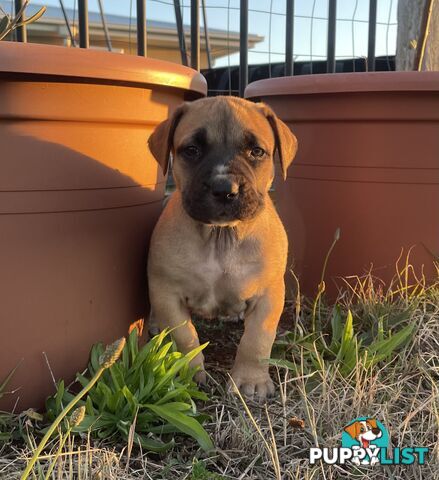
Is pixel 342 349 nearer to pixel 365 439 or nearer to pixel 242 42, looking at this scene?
pixel 365 439

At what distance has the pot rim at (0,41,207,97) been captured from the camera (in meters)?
2.19

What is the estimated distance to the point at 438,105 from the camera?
10.9ft

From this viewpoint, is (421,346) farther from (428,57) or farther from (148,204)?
(428,57)

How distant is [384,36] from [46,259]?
6202 mm

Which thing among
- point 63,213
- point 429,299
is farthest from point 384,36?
point 63,213

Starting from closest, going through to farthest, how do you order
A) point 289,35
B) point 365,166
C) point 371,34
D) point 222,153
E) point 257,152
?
1. point 222,153
2. point 257,152
3. point 365,166
4. point 289,35
5. point 371,34

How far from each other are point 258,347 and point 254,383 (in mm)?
165

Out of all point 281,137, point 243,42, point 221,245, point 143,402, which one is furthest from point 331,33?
point 143,402

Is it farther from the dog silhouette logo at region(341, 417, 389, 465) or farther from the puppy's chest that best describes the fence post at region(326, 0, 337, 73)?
the dog silhouette logo at region(341, 417, 389, 465)

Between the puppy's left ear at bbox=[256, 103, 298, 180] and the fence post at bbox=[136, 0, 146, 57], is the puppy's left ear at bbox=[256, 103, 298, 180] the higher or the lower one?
the lower one

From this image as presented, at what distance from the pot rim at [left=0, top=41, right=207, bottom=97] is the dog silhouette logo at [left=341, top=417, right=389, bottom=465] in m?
1.61

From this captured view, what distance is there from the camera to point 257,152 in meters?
2.79

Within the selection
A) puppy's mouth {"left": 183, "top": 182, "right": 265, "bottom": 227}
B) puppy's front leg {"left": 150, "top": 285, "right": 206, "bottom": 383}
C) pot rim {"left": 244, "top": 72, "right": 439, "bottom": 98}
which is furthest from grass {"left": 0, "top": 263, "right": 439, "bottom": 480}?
pot rim {"left": 244, "top": 72, "right": 439, "bottom": 98}

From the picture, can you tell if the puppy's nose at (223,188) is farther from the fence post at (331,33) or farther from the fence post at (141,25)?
the fence post at (331,33)
